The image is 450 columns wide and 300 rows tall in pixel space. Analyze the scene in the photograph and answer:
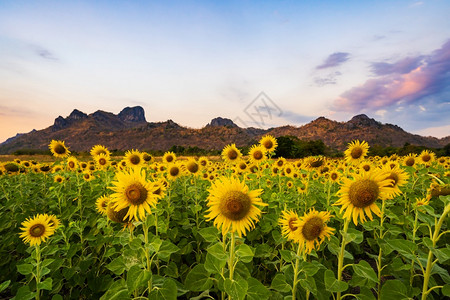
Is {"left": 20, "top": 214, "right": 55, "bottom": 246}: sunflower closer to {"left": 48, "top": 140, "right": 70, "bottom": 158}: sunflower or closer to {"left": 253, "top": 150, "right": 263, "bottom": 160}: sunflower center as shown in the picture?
{"left": 48, "top": 140, "right": 70, "bottom": 158}: sunflower

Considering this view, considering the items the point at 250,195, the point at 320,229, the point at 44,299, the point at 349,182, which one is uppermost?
the point at 349,182

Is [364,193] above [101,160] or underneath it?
above

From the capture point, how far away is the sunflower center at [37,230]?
3.58 metres

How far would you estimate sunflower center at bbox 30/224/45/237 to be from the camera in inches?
141

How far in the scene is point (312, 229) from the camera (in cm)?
259

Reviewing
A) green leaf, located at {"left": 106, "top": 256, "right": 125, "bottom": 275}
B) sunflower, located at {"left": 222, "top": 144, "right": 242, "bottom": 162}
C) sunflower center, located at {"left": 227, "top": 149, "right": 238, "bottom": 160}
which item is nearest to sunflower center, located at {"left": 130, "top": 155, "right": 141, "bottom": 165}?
sunflower, located at {"left": 222, "top": 144, "right": 242, "bottom": 162}

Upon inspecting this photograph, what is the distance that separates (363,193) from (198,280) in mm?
2085

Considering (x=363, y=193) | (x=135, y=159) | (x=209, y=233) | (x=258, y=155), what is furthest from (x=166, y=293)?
(x=258, y=155)

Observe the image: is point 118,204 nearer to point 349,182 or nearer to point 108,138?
point 349,182

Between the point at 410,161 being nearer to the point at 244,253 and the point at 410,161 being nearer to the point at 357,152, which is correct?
the point at 357,152

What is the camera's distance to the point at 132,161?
7371 millimetres

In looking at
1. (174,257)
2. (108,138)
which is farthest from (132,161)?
(108,138)

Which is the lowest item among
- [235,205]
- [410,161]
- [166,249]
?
[166,249]

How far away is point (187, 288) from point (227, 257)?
616 millimetres
